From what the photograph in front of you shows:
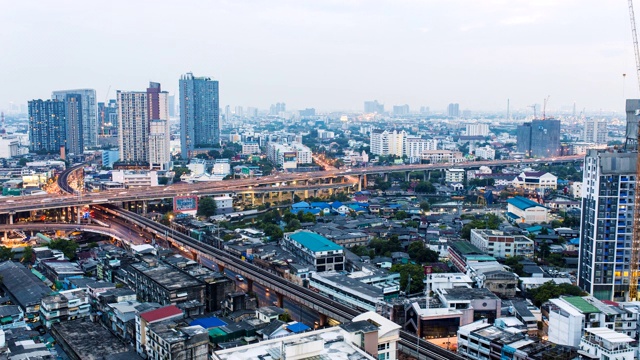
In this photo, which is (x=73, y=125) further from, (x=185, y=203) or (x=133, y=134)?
(x=185, y=203)

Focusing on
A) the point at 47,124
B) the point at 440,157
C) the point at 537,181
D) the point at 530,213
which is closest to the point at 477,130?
the point at 440,157

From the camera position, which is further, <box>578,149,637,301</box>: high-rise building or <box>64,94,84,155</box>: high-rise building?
<box>64,94,84,155</box>: high-rise building

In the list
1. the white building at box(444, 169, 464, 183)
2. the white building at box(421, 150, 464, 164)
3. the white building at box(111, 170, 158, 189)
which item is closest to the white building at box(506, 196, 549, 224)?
the white building at box(444, 169, 464, 183)

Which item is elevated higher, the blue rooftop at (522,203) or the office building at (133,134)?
the office building at (133,134)

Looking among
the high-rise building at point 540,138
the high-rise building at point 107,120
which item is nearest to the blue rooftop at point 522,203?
the high-rise building at point 540,138

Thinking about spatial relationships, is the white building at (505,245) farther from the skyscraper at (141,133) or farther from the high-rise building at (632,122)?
the skyscraper at (141,133)

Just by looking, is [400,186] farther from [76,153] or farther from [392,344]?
[76,153]

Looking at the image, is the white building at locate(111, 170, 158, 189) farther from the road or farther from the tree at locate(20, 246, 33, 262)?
the tree at locate(20, 246, 33, 262)
